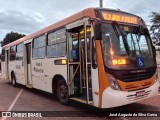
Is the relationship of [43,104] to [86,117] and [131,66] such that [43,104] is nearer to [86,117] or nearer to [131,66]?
[86,117]

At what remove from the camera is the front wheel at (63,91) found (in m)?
9.29

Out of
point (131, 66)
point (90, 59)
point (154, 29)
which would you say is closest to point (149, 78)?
point (131, 66)

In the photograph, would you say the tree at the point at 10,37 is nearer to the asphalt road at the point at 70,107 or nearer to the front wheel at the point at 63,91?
the asphalt road at the point at 70,107

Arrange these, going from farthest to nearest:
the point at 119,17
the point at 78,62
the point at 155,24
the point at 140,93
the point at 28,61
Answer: the point at 155,24, the point at 28,61, the point at 78,62, the point at 119,17, the point at 140,93

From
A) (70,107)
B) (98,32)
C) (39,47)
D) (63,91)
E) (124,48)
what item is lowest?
(70,107)

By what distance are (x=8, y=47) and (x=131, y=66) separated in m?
11.9

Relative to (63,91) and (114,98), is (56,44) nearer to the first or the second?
(63,91)

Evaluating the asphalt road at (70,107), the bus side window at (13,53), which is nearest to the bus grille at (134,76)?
the asphalt road at (70,107)

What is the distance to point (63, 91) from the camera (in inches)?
371

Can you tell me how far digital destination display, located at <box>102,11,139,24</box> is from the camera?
771cm

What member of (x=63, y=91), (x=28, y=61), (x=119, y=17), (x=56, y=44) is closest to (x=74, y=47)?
(x=56, y=44)

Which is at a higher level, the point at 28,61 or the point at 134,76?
the point at 28,61

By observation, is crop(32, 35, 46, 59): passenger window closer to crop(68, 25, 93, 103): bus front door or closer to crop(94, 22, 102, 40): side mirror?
crop(68, 25, 93, 103): bus front door

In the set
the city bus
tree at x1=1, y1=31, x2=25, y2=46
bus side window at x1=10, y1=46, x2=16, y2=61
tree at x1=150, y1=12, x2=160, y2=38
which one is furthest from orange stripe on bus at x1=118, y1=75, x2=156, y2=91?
tree at x1=1, y1=31, x2=25, y2=46
